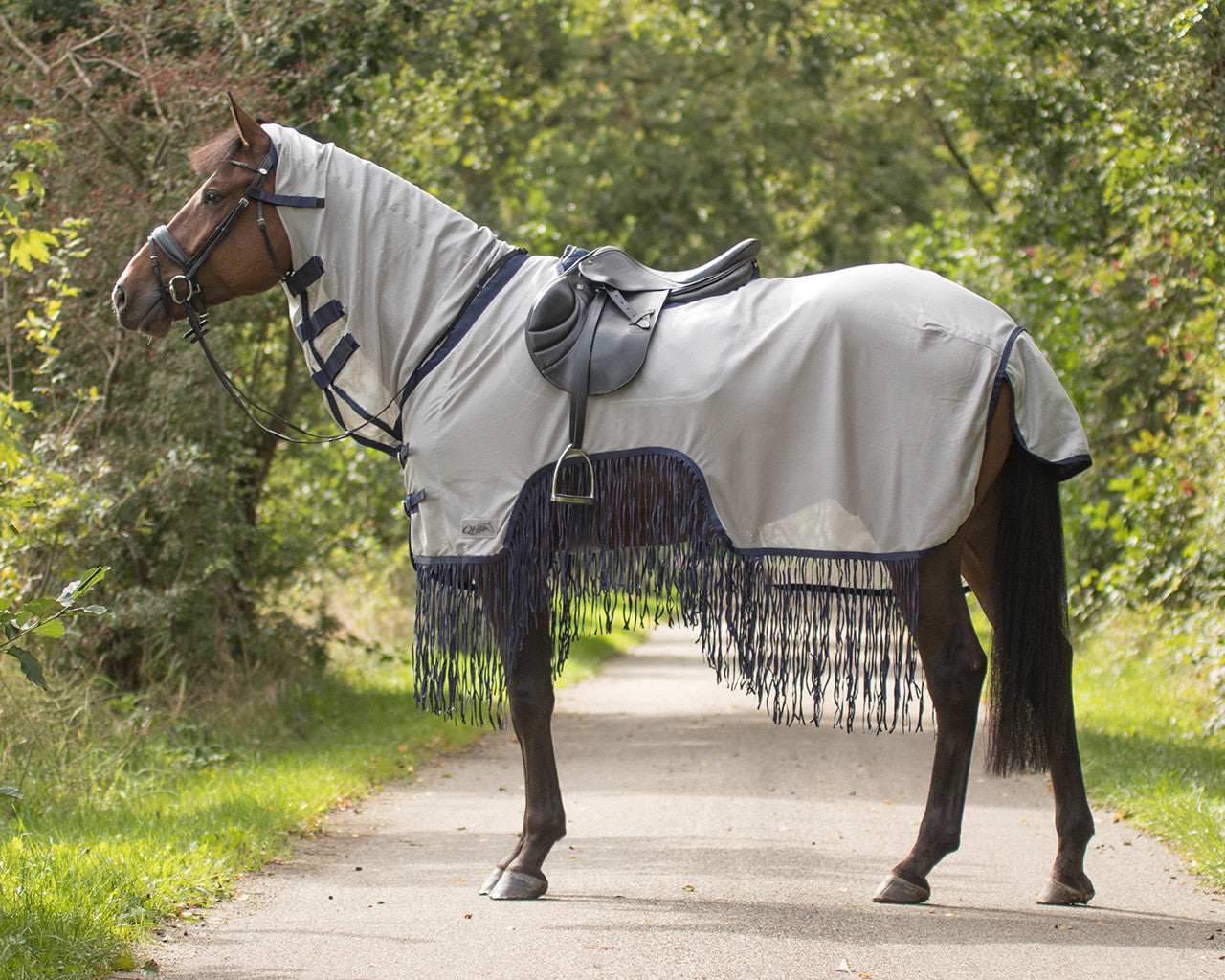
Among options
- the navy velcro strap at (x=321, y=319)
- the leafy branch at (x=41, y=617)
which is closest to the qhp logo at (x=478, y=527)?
the navy velcro strap at (x=321, y=319)

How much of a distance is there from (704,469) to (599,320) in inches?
24.4

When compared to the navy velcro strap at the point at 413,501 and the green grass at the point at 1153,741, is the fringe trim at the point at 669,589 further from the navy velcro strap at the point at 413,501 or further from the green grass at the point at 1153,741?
the green grass at the point at 1153,741

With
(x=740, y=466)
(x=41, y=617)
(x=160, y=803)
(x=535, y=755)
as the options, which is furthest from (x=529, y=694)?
(x=160, y=803)

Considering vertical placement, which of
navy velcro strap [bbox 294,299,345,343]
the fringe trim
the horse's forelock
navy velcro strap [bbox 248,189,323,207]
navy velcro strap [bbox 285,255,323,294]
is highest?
the horse's forelock

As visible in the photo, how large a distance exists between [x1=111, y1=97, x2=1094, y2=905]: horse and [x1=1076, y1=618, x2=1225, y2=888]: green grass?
0.98 meters

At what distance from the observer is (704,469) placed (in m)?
3.92

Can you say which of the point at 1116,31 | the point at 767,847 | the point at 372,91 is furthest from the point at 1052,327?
the point at 767,847

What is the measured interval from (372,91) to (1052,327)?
570 cm

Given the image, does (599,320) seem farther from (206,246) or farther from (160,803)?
(160,803)

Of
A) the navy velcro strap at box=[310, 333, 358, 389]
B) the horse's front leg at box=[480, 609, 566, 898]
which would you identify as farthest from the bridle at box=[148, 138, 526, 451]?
the horse's front leg at box=[480, 609, 566, 898]

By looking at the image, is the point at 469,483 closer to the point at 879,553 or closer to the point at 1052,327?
the point at 879,553

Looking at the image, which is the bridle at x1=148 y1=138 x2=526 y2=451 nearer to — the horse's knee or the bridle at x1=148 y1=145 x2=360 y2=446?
the bridle at x1=148 y1=145 x2=360 y2=446

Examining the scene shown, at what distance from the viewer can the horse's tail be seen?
13.5ft

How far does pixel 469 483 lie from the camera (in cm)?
404
